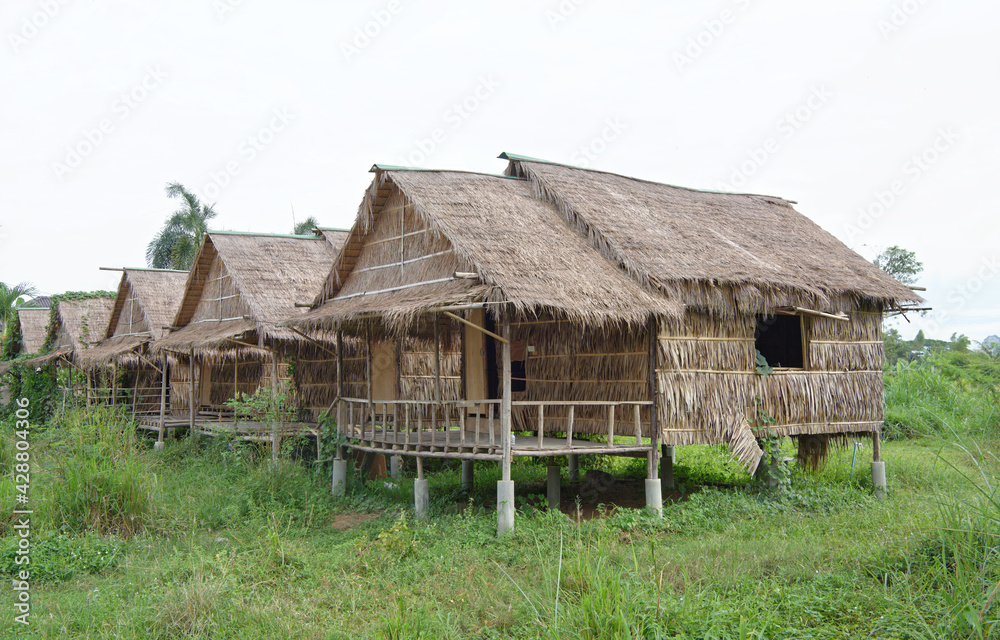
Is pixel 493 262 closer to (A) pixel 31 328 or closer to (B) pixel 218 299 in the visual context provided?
(B) pixel 218 299

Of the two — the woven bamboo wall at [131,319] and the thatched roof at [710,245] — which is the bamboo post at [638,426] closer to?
the thatched roof at [710,245]

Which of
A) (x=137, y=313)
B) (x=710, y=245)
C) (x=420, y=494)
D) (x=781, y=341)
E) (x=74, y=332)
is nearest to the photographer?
(x=420, y=494)

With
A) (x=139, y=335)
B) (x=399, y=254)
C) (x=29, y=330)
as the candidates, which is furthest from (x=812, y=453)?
(x=29, y=330)

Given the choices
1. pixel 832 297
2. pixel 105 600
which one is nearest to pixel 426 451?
pixel 105 600

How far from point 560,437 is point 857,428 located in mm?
4792

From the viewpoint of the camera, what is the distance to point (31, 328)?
94.8 ft

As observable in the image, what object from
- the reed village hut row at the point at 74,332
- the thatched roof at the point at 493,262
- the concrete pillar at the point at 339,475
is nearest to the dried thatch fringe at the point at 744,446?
the thatched roof at the point at 493,262

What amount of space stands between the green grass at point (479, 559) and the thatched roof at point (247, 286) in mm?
3716

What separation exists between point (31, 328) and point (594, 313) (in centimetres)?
2747

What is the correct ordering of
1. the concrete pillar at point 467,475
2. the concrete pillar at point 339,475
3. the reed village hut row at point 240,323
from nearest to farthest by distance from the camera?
the concrete pillar at point 339,475, the concrete pillar at point 467,475, the reed village hut row at point 240,323

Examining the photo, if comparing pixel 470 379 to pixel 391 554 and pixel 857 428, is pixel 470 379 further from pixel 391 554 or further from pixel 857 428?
pixel 857 428

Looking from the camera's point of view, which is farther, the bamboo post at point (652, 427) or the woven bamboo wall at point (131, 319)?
the woven bamboo wall at point (131, 319)

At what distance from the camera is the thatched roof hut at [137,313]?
19.8 metres

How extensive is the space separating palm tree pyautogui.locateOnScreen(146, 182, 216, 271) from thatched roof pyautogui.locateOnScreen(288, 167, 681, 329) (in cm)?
1994
